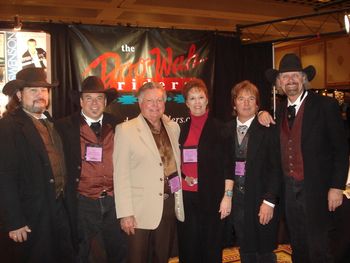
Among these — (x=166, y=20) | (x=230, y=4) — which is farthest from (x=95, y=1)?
(x=230, y=4)

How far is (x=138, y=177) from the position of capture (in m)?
2.40

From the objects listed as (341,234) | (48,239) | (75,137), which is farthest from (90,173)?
(341,234)

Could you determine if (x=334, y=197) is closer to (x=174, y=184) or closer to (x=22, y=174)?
(x=174, y=184)

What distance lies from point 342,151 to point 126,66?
10.1 feet

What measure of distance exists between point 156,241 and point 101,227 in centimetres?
42

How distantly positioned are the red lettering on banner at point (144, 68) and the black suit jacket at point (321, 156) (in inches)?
108

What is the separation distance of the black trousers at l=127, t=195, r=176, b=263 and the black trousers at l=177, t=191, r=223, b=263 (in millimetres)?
126

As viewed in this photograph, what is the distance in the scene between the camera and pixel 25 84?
2408mm

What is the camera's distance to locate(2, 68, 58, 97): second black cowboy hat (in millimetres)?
2408

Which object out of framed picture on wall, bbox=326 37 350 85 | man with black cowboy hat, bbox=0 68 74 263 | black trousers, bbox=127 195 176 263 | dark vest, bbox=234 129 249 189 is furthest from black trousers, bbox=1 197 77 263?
framed picture on wall, bbox=326 37 350 85

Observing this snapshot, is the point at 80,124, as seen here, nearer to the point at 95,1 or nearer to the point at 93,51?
the point at 93,51

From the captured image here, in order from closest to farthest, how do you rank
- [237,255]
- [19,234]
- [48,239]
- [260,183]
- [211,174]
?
1. [19,234]
2. [48,239]
3. [260,183]
4. [211,174]
5. [237,255]

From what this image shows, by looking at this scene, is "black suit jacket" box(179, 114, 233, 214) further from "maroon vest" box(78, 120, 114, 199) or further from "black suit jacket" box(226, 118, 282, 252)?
"maroon vest" box(78, 120, 114, 199)

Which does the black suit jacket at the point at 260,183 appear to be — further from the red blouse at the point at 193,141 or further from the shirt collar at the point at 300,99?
the red blouse at the point at 193,141
